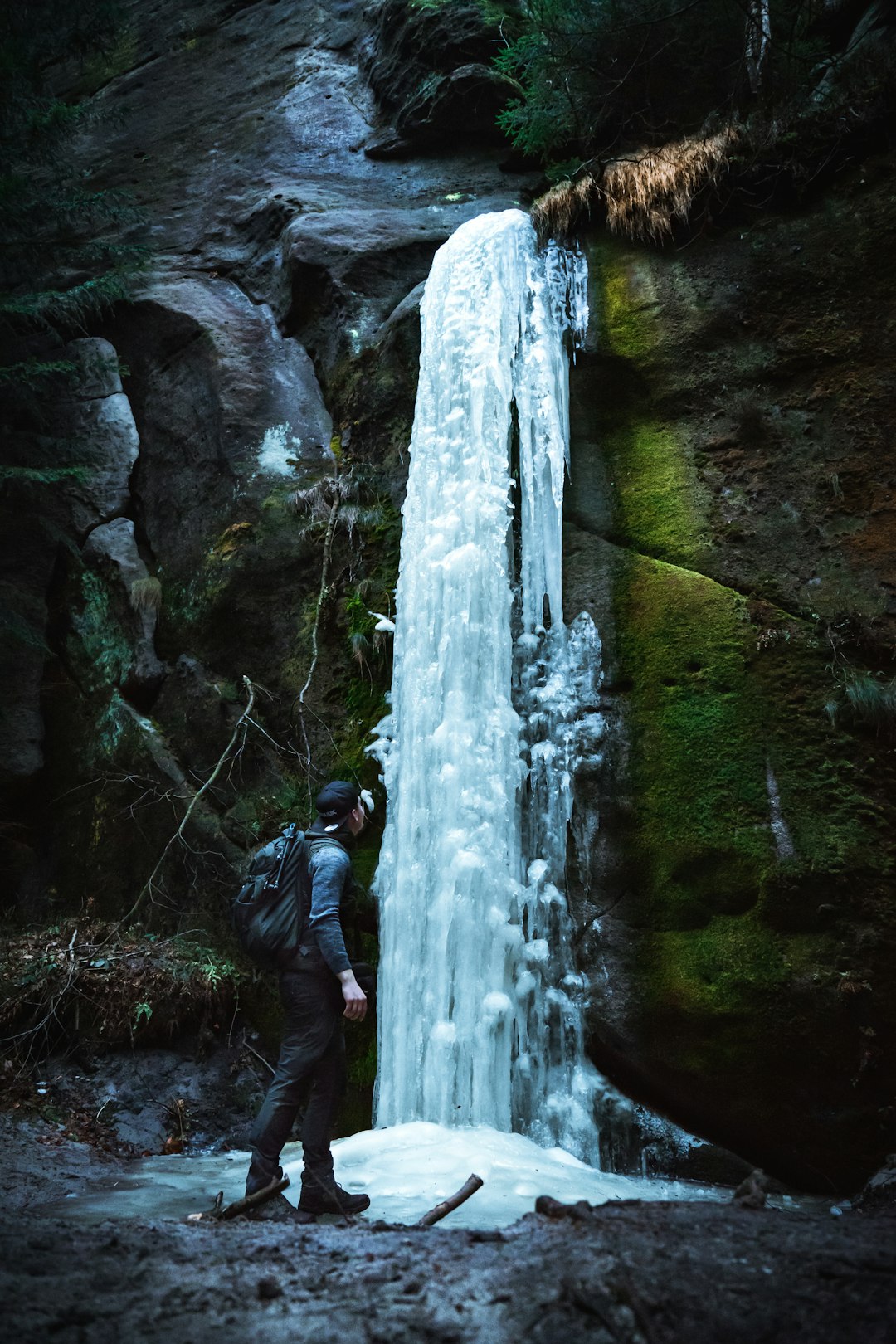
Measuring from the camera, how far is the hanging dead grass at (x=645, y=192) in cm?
648

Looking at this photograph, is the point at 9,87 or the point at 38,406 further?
the point at 38,406

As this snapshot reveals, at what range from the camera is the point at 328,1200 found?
3664 mm

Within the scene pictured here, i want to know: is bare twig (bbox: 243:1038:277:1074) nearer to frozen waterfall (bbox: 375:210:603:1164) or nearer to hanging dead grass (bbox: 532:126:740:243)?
frozen waterfall (bbox: 375:210:603:1164)

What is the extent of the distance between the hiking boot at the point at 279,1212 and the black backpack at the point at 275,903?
885mm

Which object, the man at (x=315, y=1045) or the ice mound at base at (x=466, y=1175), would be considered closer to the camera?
the ice mound at base at (x=466, y=1175)

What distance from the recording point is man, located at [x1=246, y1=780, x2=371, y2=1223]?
376cm

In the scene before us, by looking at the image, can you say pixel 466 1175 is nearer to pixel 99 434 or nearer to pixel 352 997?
pixel 352 997

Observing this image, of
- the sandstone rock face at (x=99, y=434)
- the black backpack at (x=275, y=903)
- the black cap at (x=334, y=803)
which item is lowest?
the black backpack at (x=275, y=903)

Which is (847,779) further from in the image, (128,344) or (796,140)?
(128,344)

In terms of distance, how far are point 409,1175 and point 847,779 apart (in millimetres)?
2945

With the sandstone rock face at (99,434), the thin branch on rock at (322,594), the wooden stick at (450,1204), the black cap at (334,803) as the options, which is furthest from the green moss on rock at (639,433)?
the sandstone rock face at (99,434)

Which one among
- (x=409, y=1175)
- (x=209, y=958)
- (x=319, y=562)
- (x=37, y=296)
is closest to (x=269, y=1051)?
(x=209, y=958)

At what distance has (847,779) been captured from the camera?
195 inches

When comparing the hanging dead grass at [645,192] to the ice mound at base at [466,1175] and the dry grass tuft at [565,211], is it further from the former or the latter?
the ice mound at base at [466,1175]
